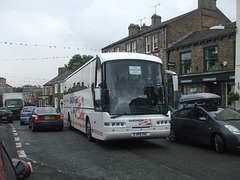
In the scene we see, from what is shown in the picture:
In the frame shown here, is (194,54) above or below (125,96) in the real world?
above

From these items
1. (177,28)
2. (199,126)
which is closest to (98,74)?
(199,126)

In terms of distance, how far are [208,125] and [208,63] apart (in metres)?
14.6

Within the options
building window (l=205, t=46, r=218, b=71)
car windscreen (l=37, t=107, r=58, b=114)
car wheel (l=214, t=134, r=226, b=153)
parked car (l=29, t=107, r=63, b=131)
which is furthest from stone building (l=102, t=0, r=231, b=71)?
car wheel (l=214, t=134, r=226, b=153)

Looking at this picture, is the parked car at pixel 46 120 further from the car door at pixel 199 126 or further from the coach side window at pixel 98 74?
the car door at pixel 199 126

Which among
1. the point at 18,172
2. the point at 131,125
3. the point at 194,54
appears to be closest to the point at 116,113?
the point at 131,125

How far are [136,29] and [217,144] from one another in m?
31.7

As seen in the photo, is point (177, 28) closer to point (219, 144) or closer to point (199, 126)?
point (199, 126)

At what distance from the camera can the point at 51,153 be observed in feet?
27.2

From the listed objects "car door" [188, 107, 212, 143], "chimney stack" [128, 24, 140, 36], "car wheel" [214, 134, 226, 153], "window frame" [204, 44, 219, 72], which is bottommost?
"car wheel" [214, 134, 226, 153]

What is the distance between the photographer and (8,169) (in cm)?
230

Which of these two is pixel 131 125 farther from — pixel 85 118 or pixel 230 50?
pixel 230 50

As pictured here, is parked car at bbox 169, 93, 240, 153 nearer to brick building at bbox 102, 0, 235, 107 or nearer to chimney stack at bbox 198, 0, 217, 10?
brick building at bbox 102, 0, 235, 107

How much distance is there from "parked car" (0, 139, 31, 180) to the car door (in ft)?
23.1

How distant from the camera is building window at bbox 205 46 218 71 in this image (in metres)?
21.6
